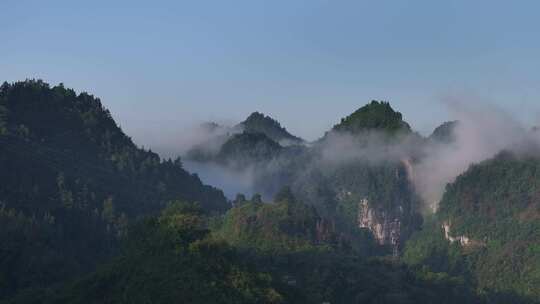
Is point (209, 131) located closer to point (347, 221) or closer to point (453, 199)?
point (347, 221)

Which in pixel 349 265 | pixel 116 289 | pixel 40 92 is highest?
pixel 40 92

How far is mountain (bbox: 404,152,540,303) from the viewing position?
318 feet

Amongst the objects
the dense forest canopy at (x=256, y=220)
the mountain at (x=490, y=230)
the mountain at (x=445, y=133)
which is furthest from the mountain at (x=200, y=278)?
the mountain at (x=445, y=133)

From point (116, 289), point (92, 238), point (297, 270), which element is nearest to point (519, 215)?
point (297, 270)

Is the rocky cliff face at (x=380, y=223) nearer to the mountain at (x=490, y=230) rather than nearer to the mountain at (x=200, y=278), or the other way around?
the mountain at (x=490, y=230)

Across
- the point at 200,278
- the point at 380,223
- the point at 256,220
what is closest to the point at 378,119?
the point at 380,223

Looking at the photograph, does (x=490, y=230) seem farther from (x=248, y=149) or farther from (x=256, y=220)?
(x=248, y=149)

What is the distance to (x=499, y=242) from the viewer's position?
102375 millimetres

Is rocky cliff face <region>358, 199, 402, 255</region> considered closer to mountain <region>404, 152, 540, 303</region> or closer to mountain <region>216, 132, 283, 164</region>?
mountain <region>404, 152, 540, 303</region>

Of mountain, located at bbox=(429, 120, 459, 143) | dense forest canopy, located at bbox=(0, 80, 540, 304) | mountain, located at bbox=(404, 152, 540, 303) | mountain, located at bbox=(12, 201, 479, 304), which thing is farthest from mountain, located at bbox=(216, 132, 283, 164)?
mountain, located at bbox=(12, 201, 479, 304)

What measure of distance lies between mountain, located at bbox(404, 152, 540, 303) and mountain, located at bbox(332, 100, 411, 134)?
55.4 feet

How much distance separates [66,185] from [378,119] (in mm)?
55705

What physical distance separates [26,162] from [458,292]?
31846 mm

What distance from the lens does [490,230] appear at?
347ft
